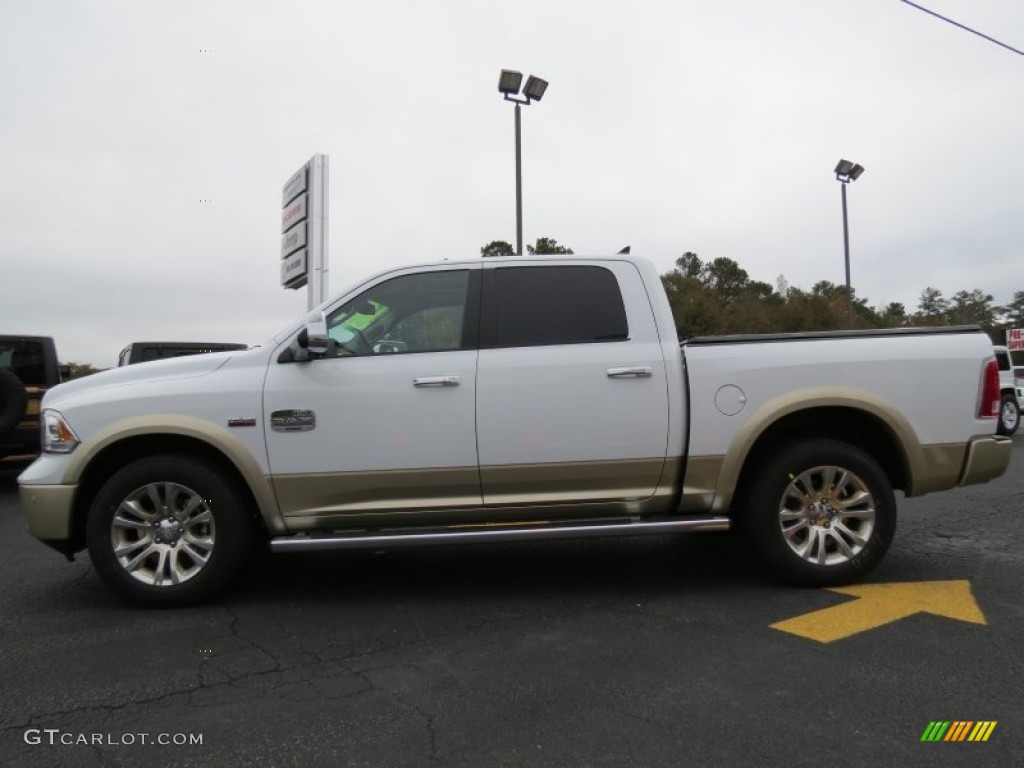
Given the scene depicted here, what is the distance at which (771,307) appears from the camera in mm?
48250

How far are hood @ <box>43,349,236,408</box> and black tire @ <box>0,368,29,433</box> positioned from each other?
4272mm

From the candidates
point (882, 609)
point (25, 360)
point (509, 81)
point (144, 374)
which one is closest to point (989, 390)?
point (882, 609)

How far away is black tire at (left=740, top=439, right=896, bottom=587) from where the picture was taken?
14.1ft

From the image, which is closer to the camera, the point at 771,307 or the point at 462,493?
the point at 462,493

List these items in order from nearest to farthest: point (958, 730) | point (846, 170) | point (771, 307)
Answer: point (958, 730) → point (846, 170) → point (771, 307)

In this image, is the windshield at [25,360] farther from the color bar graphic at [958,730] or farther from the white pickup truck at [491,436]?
the color bar graphic at [958,730]

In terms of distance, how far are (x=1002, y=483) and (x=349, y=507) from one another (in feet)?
26.0

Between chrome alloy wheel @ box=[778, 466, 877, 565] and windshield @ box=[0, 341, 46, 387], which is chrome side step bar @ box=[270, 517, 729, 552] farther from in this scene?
windshield @ box=[0, 341, 46, 387]

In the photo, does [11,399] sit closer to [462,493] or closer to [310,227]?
[462,493]

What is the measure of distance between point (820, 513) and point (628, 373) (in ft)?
4.66

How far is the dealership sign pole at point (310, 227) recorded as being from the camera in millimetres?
14719

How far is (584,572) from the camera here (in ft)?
16.1

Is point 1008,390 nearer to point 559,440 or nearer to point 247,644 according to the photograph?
point 559,440

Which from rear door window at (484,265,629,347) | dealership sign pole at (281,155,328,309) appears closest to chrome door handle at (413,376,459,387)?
rear door window at (484,265,629,347)
